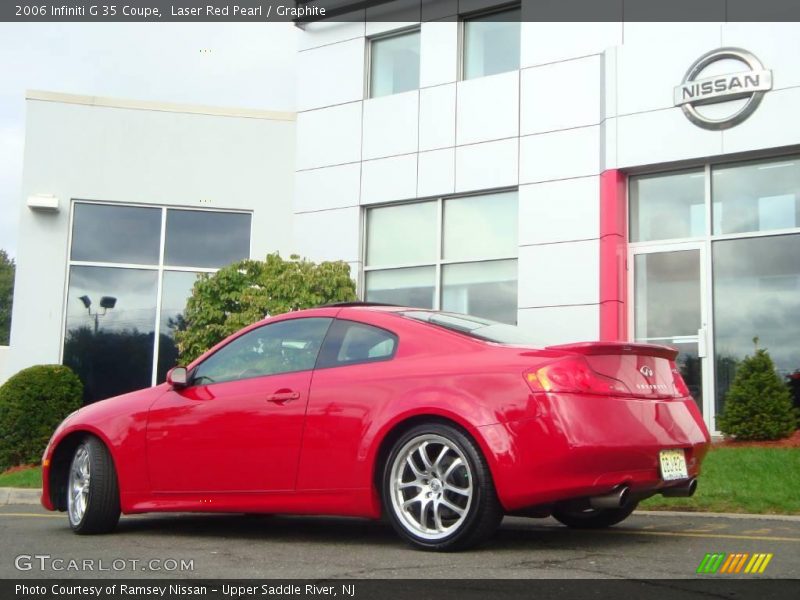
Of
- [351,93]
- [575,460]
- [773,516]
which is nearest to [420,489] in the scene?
[575,460]

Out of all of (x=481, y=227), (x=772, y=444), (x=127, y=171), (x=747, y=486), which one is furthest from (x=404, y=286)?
(x=747, y=486)

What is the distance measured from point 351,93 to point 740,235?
22.6 ft

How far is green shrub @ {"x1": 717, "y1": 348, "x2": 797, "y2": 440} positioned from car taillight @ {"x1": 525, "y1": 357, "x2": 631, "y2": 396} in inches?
258

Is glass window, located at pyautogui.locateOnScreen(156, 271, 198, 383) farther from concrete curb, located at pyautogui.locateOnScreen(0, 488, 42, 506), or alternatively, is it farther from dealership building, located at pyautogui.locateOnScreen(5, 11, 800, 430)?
concrete curb, located at pyautogui.locateOnScreen(0, 488, 42, 506)

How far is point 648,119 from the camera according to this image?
1380 centimetres

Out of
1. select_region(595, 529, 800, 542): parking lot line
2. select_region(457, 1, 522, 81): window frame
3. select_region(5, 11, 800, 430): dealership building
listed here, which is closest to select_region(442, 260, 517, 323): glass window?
select_region(5, 11, 800, 430): dealership building

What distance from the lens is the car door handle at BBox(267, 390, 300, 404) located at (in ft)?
20.0

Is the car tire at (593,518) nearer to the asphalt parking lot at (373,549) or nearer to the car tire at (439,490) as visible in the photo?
the asphalt parking lot at (373,549)

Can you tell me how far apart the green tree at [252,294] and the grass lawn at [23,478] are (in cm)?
270

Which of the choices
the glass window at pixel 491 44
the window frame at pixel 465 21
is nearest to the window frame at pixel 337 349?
the glass window at pixel 491 44

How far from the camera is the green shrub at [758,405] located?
1141 centimetres

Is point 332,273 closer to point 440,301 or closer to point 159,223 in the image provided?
point 440,301

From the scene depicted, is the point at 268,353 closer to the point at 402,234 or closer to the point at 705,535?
the point at 705,535

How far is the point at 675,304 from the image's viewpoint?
45.0 feet
